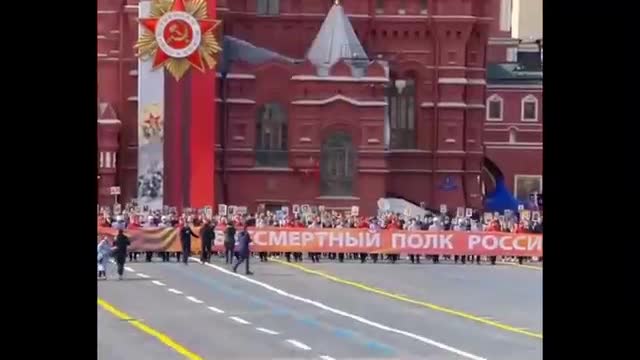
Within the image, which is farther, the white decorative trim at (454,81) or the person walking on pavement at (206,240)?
the white decorative trim at (454,81)

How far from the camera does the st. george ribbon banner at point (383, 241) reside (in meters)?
14.5

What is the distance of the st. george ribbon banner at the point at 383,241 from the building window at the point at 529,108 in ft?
9.79

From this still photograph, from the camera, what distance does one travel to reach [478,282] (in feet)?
46.1

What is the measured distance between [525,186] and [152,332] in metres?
6.49

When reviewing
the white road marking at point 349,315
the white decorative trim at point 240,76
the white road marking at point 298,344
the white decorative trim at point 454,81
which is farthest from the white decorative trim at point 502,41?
the white road marking at point 298,344

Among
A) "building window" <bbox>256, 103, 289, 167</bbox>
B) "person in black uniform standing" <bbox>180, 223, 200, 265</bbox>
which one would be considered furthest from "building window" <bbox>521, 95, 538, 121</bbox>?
"person in black uniform standing" <bbox>180, 223, 200, 265</bbox>

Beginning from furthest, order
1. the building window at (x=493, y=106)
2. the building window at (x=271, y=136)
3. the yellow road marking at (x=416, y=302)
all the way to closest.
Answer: the building window at (x=493, y=106) → the building window at (x=271, y=136) → the yellow road marking at (x=416, y=302)

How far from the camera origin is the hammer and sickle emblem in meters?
15.4

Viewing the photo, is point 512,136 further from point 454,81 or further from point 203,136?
point 203,136

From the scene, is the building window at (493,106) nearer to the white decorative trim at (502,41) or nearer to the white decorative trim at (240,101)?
the white decorative trim at (502,41)

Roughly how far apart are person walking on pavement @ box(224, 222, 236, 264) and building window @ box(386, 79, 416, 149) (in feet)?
12.4

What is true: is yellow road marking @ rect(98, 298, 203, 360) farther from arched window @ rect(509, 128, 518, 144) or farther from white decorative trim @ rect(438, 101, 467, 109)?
arched window @ rect(509, 128, 518, 144)
